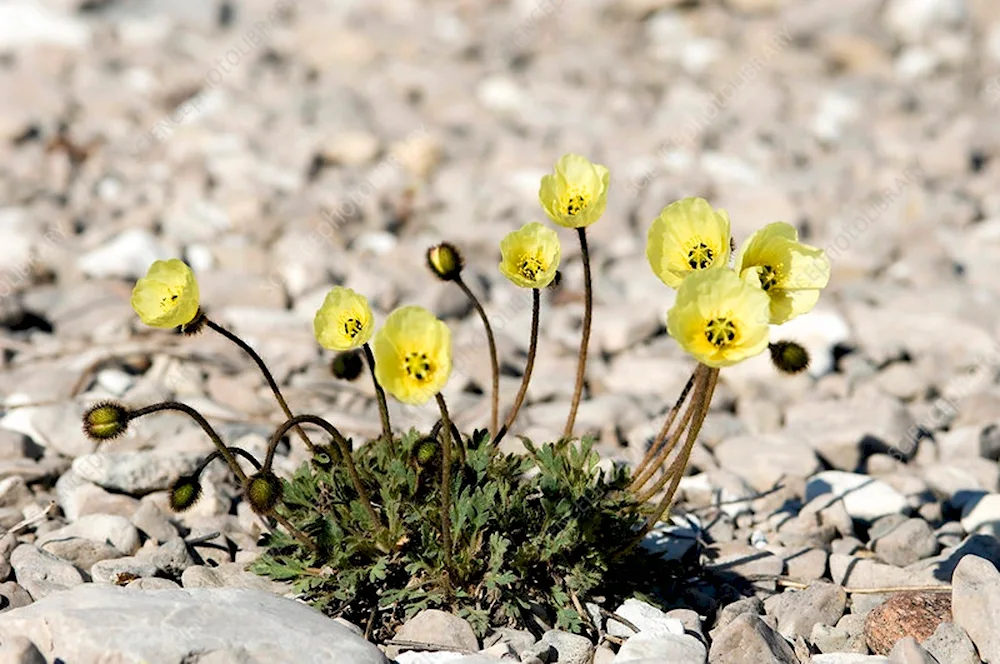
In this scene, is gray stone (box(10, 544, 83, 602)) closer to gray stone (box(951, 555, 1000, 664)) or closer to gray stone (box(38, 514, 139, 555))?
gray stone (box(38, 514, 139, 555))

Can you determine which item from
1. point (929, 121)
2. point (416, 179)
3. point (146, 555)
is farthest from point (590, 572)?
point (929, 121)

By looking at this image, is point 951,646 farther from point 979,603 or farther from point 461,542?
point 461,542

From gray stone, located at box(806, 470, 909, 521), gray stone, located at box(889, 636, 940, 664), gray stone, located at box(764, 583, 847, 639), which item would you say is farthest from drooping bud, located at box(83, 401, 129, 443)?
gray stone, located at box(806, 470, 909, 521)

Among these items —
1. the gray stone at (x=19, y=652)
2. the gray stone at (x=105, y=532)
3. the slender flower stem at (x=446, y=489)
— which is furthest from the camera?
the gray stone at (x=105, y=532)

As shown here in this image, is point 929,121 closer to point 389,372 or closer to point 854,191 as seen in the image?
point 854,191

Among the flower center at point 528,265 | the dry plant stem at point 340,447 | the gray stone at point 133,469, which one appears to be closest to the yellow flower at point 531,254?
the flower center at point 528,265

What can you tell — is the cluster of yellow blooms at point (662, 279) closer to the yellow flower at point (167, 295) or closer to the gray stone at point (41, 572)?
the yellow flower at point (167, 295)

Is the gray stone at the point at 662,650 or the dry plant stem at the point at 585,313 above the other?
the dry plant stem at the point at 585,313
